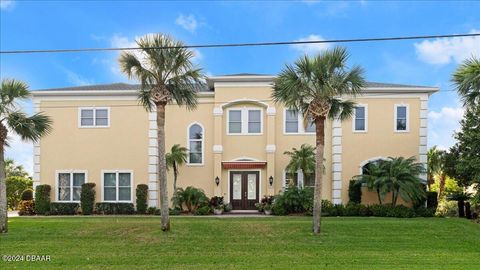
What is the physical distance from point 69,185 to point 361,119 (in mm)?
16917

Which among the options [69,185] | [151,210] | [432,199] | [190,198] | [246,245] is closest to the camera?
[246,245]

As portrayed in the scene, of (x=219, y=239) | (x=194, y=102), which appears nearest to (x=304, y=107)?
(x=194, y=102)

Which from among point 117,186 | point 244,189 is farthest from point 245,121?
point 117,186

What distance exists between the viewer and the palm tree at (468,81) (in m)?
16.2

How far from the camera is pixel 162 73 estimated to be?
15.3 m

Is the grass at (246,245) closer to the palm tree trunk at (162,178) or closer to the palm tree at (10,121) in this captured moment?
the palm tree trunk at (162,178)

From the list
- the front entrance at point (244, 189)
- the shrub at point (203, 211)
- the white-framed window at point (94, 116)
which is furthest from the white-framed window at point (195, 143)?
the white-framed window at point (94, 116)

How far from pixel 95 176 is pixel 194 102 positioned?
10.6 m

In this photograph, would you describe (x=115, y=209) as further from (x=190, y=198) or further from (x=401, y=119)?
(x=401, y=119)

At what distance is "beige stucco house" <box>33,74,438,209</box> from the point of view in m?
23.1

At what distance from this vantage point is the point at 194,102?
644 inches

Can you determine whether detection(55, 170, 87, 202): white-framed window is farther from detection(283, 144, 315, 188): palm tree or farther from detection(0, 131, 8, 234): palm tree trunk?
detection(283, 144, 315, 188): palm tree

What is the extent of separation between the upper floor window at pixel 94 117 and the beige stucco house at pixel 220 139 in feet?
0.19

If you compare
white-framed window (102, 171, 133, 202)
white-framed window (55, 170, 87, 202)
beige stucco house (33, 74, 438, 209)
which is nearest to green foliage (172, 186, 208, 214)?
beige stucco house (33, 74, 438, 209)
